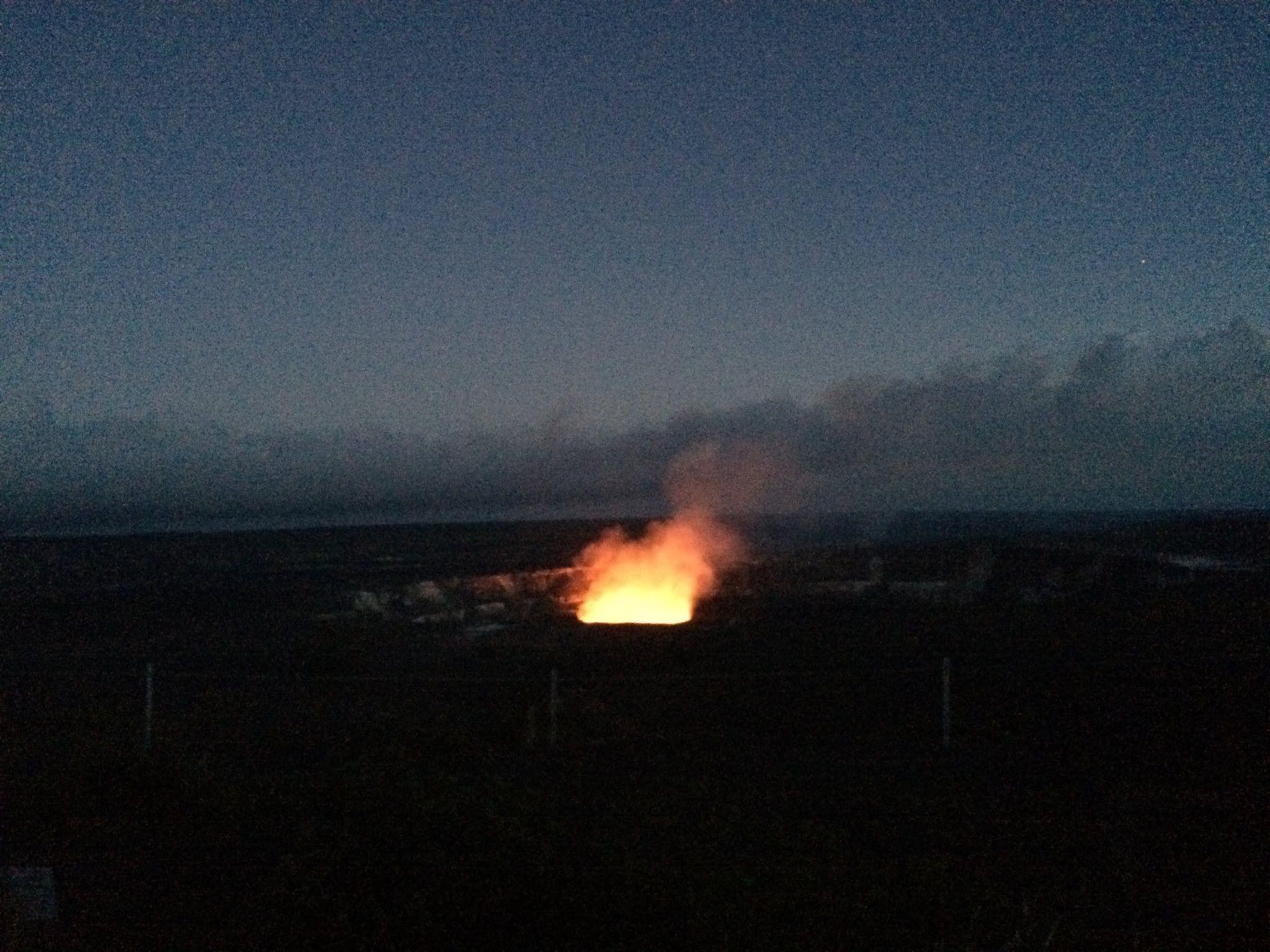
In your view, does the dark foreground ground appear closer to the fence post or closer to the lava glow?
the fence post

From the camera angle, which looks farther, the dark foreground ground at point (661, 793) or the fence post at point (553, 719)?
the fence post at point (553, 719)

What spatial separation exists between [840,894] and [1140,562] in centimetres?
Answer: 4240

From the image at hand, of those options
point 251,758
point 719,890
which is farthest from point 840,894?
point 251,758

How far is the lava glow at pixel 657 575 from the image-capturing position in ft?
112

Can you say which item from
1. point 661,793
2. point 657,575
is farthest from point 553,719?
point 657,575

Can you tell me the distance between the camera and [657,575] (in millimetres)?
36594

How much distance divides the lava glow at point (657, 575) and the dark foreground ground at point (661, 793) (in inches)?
212

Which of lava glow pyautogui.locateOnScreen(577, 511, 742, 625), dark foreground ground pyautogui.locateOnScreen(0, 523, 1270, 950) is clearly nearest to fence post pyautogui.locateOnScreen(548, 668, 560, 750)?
dark foreground ground pyautogui.locateOnScreen(0, 523, 1270, 950)

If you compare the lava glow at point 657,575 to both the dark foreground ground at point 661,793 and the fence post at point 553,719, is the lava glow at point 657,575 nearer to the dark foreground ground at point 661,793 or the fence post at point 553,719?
the dark foreground ground at point 661,793

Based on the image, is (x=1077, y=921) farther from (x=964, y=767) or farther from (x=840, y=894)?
(x=964, y=767)

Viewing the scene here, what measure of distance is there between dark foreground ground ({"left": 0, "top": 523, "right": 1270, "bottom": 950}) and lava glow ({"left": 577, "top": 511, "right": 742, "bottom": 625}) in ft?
17.7

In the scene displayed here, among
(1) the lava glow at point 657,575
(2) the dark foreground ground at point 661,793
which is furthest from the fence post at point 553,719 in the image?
(1) the lava glow at point 657,575

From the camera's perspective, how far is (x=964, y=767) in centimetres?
1295

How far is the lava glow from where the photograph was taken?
34281 mm
